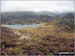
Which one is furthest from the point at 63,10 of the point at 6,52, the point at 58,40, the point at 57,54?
the point at 6,52


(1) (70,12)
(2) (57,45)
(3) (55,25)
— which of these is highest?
(1) (70,12)

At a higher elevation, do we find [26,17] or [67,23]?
[26,17]

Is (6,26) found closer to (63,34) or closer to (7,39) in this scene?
(7,39)

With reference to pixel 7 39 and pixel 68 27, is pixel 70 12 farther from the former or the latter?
pixel 7 39

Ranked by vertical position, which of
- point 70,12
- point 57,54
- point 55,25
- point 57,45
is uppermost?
point 70,12

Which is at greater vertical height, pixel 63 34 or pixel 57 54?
pixel 63 34

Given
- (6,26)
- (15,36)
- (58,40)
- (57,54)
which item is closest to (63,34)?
(58,40)

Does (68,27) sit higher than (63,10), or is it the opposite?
(63,10)

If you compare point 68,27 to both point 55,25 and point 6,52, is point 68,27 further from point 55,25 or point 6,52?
point 6,52
